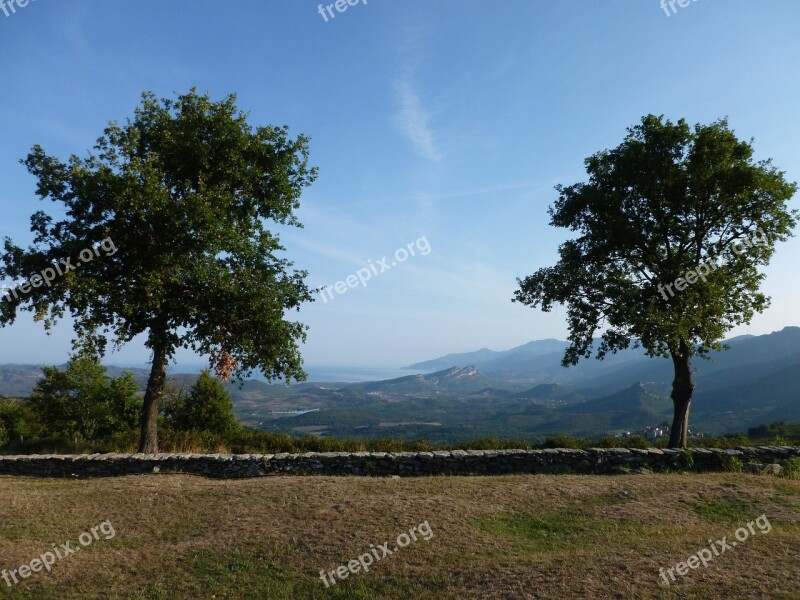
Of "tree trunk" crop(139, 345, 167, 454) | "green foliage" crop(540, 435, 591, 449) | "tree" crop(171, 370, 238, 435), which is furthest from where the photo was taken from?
"tree" crop(171, 370, 238, 435)

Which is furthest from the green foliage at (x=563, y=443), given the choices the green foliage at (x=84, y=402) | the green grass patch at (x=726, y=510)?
the green foliage at (x=84, y=402)

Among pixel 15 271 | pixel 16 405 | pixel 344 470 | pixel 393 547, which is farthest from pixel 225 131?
pixel 16 405

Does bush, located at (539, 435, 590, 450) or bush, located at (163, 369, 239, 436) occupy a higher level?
bush, located at (163, 369, 239, 436)

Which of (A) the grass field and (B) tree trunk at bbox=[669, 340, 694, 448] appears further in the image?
(B) tree trunk at bbox=[669, 340, 694, 448]

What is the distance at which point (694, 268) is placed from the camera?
20.6 meters
